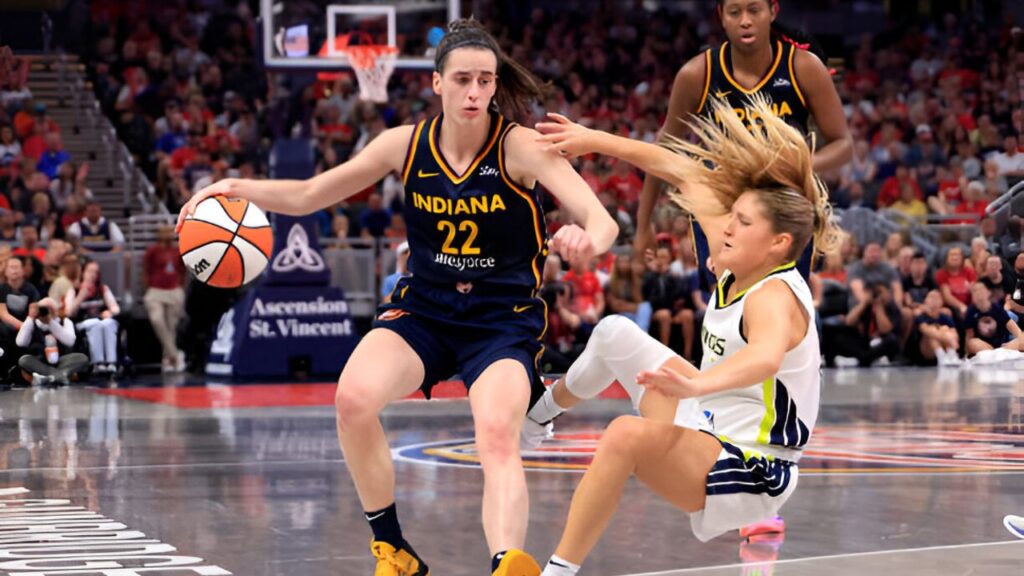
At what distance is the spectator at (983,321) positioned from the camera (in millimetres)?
14984

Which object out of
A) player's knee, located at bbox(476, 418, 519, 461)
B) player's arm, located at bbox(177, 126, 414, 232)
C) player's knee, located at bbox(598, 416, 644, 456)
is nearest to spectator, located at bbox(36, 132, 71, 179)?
player's arm, located at bbox(177, 126, 414, 232)

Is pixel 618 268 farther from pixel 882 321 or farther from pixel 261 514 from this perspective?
pixel 261 514

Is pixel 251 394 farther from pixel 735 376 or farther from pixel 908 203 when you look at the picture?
pixel 735 376

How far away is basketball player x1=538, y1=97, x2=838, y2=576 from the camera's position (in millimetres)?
4570

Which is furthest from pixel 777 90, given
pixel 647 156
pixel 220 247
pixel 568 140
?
pixel 220 247

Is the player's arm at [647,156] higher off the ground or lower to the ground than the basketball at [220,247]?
higher

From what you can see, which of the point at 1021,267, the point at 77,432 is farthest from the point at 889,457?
the point at 77,432

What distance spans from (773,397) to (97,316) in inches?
447

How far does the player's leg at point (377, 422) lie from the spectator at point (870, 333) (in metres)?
11.8

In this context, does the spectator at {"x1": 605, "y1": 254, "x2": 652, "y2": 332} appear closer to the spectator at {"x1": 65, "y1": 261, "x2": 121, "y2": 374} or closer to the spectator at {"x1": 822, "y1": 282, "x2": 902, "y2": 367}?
the spectator at {"x1": 822, "y1": 282, "x2": 902, "y2": 367}

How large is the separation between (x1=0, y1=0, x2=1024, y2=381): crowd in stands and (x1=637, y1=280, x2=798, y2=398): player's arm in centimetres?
735

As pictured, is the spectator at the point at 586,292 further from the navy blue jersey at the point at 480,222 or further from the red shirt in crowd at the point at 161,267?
the navy blue jersey at the point at 480,222

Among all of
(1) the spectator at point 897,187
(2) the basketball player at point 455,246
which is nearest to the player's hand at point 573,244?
(2) the basketball player at point 455,246

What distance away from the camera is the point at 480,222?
548 centimetres
